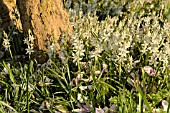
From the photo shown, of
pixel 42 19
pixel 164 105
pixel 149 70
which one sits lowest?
pixel 164 105

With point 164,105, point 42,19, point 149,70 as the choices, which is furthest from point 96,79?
point 42,19

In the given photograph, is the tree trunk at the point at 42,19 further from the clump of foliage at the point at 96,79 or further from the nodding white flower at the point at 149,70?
the nodding white flower at the point at 149,70

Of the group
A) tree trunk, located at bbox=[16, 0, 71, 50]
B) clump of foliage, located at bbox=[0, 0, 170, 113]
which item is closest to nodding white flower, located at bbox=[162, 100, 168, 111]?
clump of foliage, located at bbox=[0, 0, 170, 113]

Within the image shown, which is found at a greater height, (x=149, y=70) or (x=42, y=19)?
(x=42, y=19)

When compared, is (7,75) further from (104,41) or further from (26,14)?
(104,41)

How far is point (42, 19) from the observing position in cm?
379

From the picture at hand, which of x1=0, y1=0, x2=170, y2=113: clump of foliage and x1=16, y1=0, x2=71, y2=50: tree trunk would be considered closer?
x1=0, y1=0, x2=170, y2=113: clump of foliage

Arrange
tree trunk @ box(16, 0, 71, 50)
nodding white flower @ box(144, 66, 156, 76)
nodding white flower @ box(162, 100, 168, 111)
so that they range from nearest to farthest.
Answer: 1. nodding white flower @ box(162, 100, 168, 111)
2. nodding white flower @ box(144, 66, 156, 76)
3. tree trunk @ box(16, 0, 71, 50)

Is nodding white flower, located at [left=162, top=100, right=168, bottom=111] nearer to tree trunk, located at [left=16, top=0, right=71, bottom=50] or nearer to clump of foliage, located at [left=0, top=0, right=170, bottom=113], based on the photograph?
clump of foliage, located at [left=0, top=0, right=170, bottom=113]

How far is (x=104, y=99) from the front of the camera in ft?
10.3

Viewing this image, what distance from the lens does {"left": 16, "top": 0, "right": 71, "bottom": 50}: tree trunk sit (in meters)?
3.75

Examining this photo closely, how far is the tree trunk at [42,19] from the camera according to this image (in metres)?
3.75

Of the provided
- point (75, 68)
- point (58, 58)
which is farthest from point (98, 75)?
point (58, 58)

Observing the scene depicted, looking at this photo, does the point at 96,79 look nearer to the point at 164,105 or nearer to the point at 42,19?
the point at 164,105
